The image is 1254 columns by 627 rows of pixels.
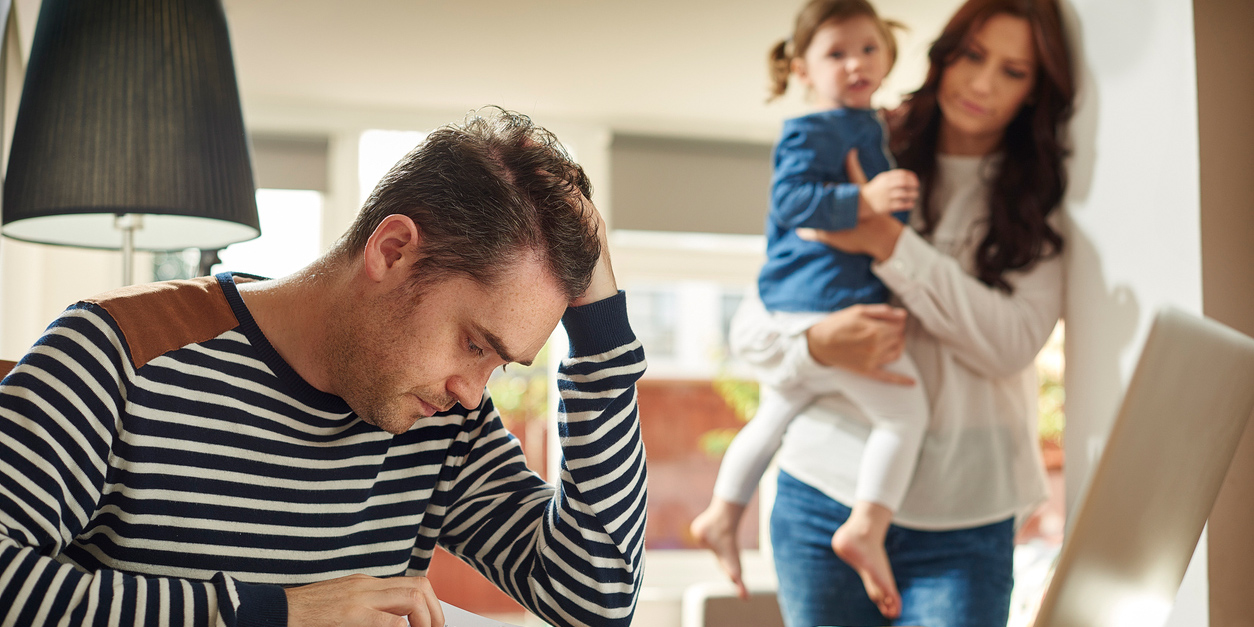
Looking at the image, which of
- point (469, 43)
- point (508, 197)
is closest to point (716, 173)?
point (469, 43)

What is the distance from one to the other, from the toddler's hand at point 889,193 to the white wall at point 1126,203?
0.31 meters

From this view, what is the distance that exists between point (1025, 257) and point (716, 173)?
9.61 ft

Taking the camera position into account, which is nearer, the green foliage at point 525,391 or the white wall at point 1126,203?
the white wall at point 1126,203

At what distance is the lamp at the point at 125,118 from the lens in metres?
1.50

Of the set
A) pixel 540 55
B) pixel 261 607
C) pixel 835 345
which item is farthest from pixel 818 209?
pixel 540 55

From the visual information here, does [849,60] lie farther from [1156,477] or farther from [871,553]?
[1156,477]

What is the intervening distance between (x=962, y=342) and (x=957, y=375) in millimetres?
112

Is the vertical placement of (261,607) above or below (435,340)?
below

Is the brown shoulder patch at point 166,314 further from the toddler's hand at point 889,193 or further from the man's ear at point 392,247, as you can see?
the toddler's hand at point 889,193

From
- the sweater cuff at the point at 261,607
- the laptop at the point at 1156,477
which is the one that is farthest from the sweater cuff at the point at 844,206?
the sweater cuff at the point at 261,607

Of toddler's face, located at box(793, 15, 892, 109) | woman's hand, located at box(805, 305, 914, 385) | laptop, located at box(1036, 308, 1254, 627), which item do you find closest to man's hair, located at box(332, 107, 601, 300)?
laptop, located at box(1036, 308, 1254, 627)

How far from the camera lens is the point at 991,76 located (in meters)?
1.53

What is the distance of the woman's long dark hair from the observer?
1.55m

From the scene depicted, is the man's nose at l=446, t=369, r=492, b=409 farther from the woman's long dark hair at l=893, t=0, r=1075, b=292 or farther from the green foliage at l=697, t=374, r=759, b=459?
the green foliage at l=697, t=374, r=759, b=459
